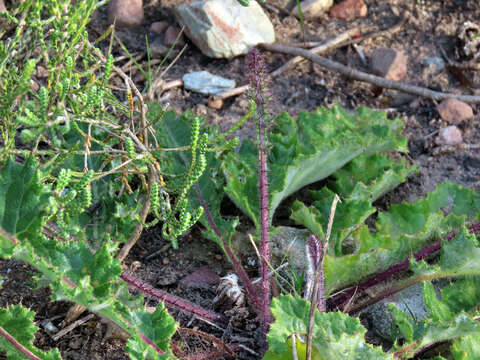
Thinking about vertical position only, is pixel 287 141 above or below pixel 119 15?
below

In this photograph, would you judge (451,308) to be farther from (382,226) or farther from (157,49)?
(157,49)

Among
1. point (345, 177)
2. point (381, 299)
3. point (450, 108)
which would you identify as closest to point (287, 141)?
point (345, 177)

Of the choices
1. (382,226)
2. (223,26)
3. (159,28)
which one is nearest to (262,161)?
(382,226)

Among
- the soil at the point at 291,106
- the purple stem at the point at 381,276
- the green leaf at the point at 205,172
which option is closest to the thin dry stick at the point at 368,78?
the soil at the point at 291,106

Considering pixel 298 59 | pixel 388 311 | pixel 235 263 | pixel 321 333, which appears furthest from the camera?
pixel 298 59

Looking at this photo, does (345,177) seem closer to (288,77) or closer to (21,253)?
(288,77)

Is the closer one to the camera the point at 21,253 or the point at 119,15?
the point at 21,253

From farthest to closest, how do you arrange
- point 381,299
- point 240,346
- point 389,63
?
point 389,63
point 381,299
point 240,346
